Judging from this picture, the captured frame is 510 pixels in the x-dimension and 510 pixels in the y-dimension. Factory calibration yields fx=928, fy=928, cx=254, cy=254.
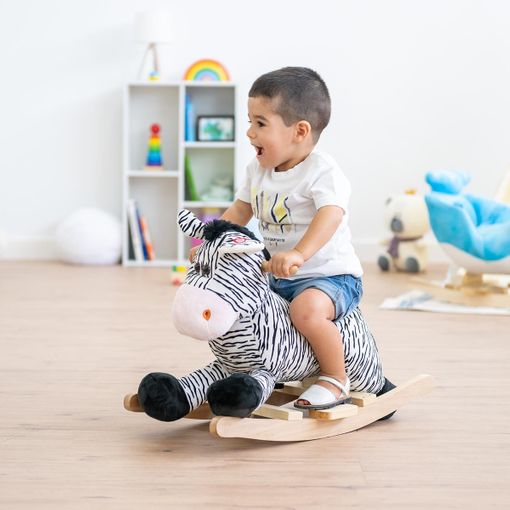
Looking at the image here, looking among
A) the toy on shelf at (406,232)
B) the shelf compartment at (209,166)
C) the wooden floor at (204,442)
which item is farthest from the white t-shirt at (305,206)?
the shelf compartment at (209,166)

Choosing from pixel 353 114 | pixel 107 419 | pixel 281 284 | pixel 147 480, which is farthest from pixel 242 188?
pixel 353 114

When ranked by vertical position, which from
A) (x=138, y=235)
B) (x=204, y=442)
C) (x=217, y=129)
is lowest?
(x=204, y=442)

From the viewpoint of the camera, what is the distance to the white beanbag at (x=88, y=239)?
14.2ft

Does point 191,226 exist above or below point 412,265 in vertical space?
above

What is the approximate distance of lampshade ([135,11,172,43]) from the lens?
4.24 m

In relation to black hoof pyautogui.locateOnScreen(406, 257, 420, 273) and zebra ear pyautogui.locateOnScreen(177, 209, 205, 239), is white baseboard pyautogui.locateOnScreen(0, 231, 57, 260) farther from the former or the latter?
zebra ear pyautogui.locateOnScreen(177, 209, 205, 239)

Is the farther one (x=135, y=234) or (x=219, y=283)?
(x=135, y=234)

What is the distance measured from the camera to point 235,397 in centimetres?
160

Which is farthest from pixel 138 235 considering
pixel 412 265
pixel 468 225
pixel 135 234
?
pixel 468 225

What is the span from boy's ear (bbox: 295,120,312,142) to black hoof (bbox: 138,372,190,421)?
0.53 m

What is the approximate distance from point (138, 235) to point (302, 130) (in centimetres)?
272

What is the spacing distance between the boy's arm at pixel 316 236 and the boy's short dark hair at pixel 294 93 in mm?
193

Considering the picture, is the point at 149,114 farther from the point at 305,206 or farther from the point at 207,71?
the point at 305,206

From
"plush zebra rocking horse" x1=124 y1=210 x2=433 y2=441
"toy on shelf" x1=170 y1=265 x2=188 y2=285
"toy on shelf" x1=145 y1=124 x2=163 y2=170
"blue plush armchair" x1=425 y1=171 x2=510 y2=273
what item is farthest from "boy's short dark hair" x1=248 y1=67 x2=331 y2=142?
"toy on shelf" x1=145 y1=124 x2=163 y2=170
